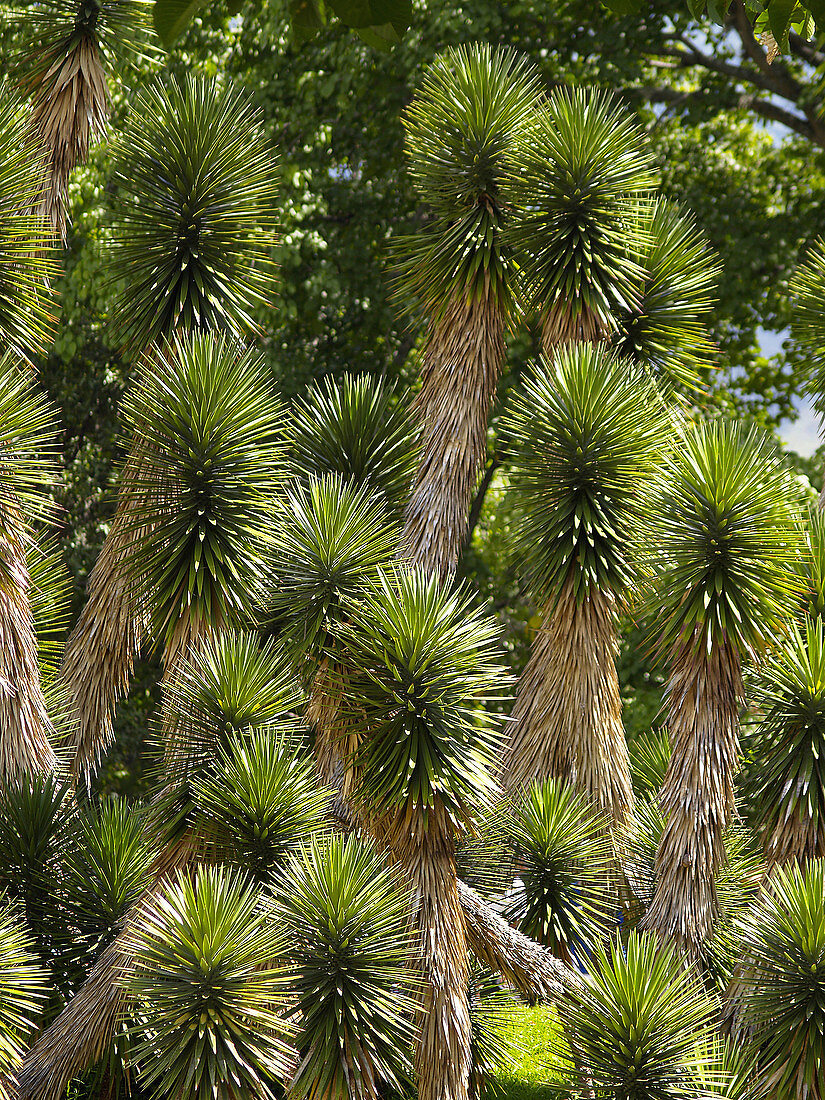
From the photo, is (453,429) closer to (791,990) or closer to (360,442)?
(360,442)

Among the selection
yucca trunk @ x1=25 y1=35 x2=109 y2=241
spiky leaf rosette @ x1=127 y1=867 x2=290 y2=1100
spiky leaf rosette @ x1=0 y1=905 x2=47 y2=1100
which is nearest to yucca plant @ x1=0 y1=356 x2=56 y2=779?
spiky leaf rosette @ x1=0 y1=905 x2=47 y2=1100

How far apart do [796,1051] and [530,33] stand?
40.7 ft

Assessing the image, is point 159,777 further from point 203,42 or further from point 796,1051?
point 203,42

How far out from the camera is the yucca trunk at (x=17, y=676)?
620 cm

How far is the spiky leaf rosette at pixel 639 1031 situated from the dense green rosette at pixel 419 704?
106 cm

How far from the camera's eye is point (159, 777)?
579 cm

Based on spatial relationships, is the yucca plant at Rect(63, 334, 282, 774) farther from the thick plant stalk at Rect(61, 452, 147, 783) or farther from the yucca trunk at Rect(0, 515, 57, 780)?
the thick plant stalk at Rect(61, 452, 147, 783)

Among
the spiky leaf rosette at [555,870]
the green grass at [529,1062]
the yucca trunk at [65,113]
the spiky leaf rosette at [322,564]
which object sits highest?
the yucca trunk at [65,113]

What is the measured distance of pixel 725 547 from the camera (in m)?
6.09

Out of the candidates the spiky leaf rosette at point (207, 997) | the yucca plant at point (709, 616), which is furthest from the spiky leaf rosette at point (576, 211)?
the spiky leaf rosette at point (207, 997)

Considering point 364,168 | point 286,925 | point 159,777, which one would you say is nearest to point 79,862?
point 159,777

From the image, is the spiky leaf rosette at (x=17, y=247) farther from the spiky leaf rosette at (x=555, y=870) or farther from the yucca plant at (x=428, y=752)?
the spiky leaf rosette at (x=555, y=870)

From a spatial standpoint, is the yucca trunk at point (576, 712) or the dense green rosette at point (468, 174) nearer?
the yucca trunk at point (576, 712)

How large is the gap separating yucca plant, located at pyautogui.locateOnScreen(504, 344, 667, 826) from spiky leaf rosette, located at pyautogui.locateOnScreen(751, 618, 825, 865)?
101 cm
